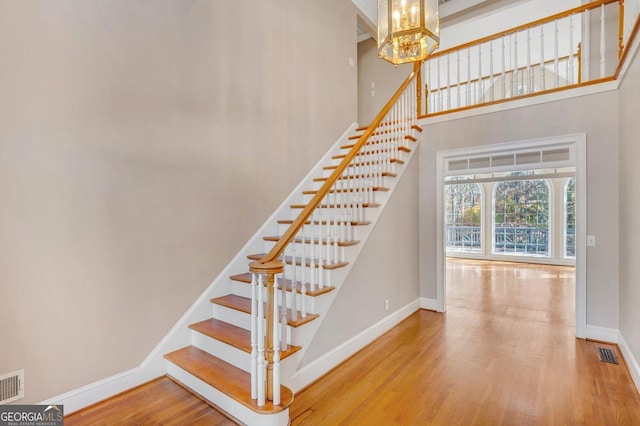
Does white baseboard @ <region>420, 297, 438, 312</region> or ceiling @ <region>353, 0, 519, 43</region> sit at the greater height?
ceiling @ <region>353, 0, 519, 43</region>

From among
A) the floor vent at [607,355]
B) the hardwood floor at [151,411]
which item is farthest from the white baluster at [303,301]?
the floor vent at [607,355]

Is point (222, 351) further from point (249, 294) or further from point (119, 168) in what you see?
point (119, 168)

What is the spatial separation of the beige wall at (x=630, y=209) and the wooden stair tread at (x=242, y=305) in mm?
2586

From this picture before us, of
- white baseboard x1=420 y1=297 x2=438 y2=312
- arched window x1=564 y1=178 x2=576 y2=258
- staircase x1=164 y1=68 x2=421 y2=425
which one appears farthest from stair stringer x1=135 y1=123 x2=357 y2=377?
arched window x1=564 y1=178 x2=576 y2=258

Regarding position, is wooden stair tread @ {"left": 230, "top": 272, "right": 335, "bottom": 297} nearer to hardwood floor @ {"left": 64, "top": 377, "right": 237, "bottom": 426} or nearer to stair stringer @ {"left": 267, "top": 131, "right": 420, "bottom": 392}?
stair stringer @ {"left": 267, "top": 131, "right": 420, "bottom": 392}

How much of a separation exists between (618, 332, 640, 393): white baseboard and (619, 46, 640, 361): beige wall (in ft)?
0.17

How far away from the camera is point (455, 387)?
2.47 metres

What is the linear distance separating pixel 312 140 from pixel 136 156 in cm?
232

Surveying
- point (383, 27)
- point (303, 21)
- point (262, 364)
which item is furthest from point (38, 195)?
point (303, 21)

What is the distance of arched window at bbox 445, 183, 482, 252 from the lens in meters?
9.43

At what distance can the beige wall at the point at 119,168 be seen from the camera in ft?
6.55

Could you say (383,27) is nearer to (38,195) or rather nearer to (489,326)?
(38,195)

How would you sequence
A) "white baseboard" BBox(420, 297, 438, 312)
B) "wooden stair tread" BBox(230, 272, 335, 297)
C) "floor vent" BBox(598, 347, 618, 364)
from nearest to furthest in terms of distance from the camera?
"wooden stair tread" BBox(230, 272, 335, 297), "floor vent" BBox(598, 347, 618, 364), "white baseboard" BBox(420, 297, 438, 312)
